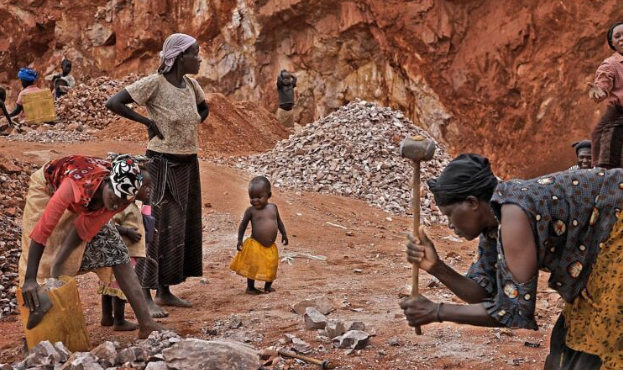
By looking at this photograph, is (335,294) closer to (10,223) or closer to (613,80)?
(613,80)

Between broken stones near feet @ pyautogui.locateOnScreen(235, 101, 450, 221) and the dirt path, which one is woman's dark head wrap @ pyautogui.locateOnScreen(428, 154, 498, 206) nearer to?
the dirt path

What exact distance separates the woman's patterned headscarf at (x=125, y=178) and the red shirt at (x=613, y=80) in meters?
2.96

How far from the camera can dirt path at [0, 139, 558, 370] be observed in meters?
3.85

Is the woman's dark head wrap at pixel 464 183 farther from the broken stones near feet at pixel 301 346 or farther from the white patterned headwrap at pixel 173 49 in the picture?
the white patterned headwrap at pixel 173 49

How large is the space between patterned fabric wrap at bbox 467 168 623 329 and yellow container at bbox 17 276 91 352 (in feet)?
7.65

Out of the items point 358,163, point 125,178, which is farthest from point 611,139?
point 358,163

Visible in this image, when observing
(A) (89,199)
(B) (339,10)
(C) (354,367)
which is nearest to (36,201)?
(A) (89,199)

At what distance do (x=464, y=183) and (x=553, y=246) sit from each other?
12.9 inches

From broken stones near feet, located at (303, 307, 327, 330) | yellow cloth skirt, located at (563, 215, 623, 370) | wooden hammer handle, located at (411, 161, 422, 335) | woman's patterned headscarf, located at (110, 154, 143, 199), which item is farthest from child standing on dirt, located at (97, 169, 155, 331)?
yellow cloth skirt, located at (563, 215, 623, 370)

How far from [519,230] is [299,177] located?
9.49 metres

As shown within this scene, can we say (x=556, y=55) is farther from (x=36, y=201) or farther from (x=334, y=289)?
(x=36, y=201)

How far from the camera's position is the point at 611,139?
4.85 metres

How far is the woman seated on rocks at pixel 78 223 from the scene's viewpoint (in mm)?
3666

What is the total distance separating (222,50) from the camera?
20.9 meters
